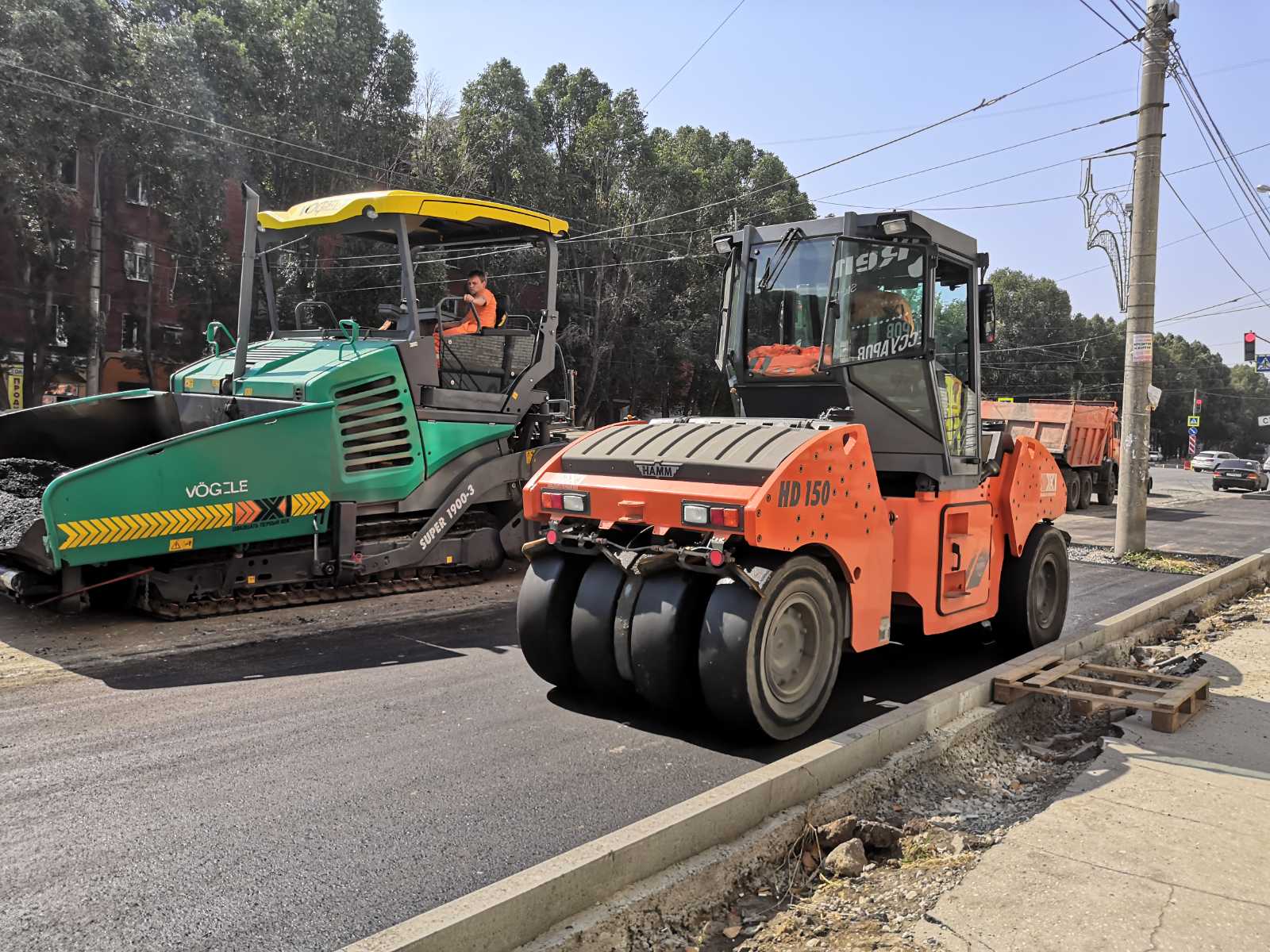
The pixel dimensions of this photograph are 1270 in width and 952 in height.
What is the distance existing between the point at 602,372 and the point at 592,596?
31280 mm

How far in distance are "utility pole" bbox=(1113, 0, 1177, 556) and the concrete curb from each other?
8.60 m

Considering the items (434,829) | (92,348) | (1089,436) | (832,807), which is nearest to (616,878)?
(434,829)

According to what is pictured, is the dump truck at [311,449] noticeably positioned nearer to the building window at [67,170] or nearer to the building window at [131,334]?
the building window at [67,170]

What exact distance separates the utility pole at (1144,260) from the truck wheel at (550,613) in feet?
31.4

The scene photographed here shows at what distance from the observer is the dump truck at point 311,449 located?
649 cm

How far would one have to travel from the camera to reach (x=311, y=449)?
7.29 m

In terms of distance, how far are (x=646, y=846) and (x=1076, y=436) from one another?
2080cm

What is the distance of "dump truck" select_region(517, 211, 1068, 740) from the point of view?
4.63 m

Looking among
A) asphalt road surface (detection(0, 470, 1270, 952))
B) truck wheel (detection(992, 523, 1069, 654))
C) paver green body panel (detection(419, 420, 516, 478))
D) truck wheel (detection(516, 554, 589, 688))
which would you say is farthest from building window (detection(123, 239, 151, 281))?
truck wheel (detection(992, 523, 1069, 654))

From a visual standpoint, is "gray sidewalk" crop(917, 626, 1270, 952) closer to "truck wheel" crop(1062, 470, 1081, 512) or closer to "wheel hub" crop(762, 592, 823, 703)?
"wheel hub" crop(762, 592, 823, 703)

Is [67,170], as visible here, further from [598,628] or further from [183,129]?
[598,628]

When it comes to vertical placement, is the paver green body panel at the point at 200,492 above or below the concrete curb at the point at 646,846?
above

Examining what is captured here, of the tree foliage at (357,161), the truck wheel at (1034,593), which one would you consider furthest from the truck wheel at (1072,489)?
the truck wheel at (1034,593)

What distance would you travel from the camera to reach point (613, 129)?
3453cm
